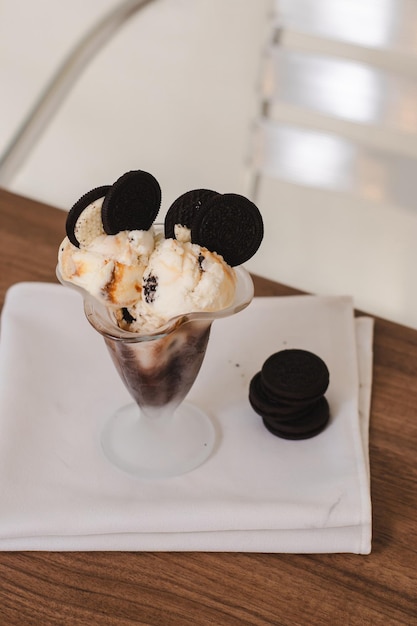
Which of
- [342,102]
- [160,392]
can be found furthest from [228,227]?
[342,102]

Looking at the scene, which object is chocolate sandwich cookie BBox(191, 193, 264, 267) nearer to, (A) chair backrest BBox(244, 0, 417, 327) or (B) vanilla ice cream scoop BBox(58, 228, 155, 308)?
(B) vanilla ice cream scoop BBox(58, 228, 155, 308)

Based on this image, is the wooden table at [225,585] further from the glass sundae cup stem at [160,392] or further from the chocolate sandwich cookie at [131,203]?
the chocolate sandwich cookie at [131,203]

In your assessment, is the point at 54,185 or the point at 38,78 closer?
the point at 54,185

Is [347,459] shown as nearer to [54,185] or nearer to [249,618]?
[249,618]

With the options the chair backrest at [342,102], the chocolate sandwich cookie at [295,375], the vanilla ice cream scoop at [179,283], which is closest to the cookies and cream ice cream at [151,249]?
the vanilla ice cream scoop at [179,283]

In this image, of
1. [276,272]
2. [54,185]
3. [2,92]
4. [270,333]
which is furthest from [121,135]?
[270,333]

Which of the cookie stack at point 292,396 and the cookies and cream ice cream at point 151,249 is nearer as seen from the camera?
the cookies and cream ice cream at point 151,249

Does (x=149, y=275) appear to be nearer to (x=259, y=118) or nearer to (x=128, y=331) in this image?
(x=128, y=331)
